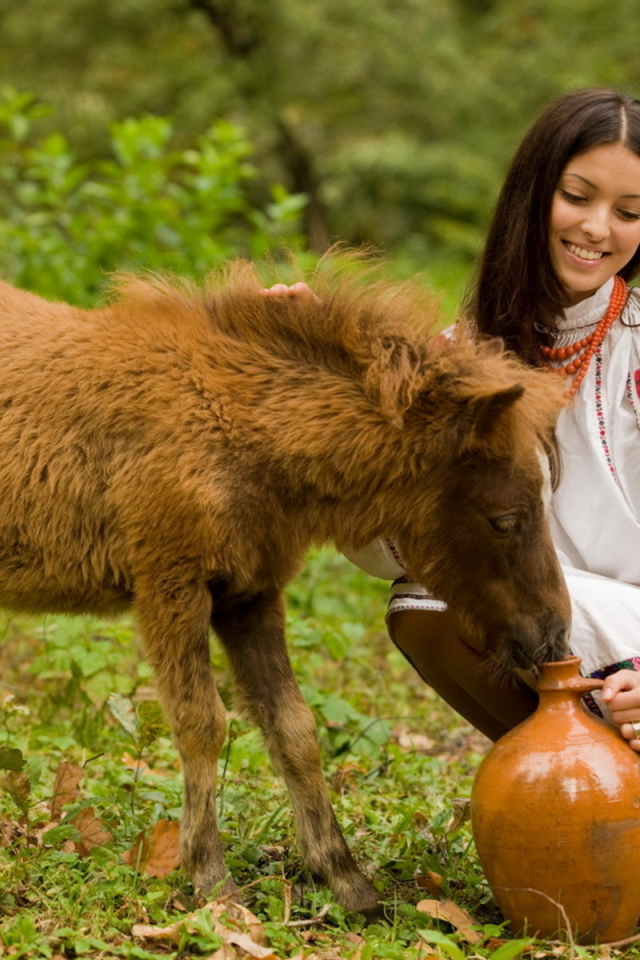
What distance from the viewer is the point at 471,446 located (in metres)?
3.53

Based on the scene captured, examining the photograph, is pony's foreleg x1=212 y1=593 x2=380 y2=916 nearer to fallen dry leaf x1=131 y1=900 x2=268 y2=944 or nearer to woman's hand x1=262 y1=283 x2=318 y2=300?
fallen dry leaf x1=131 y1=900 x2=268 y2=944

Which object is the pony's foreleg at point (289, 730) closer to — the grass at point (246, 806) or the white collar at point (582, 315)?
the grass at point (246, 806)

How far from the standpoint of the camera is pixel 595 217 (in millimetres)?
Answer: 4105

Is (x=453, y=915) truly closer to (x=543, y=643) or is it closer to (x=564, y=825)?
(x=564, y=825)

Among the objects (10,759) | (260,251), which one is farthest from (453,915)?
(260,251)

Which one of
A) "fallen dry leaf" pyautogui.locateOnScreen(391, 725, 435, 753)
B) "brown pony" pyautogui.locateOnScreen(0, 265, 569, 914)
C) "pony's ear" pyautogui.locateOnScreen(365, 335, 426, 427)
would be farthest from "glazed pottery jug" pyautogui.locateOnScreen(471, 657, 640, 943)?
"fallen dry leaf" pyautogui.locateOnScreen(391, 725, 435, 753)

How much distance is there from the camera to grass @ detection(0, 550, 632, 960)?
3.42 metres

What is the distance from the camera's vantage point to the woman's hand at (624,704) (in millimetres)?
3631

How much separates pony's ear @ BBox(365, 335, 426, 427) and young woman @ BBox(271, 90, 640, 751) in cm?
54

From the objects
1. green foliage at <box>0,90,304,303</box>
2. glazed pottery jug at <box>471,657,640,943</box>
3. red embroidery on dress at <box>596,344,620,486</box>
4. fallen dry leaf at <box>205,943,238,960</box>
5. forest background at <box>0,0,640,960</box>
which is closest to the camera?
fallen dry leaf at <box>205,943,238,960</box>

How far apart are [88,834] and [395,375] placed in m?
1.86

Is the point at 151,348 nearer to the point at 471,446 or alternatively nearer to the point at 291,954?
the point at 471,446

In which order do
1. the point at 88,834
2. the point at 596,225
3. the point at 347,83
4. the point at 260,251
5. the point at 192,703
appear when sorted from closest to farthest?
the point at 192,703
the point at 88,834
the point at 596,225
the point at 260,251
the point at 347,83

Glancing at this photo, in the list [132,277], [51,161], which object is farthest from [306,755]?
[51,161]
